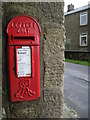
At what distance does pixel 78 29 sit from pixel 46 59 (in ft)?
61.9

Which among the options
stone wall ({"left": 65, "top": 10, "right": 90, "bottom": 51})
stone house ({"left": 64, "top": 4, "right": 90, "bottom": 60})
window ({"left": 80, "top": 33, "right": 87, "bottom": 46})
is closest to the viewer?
stone house ({"left": 64, "top": 4, "right": 90, "bottom": 60})

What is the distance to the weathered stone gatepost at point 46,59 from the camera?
2.01m

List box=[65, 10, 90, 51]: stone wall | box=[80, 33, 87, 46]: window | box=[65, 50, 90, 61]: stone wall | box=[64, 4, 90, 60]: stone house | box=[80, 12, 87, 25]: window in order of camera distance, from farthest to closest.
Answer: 1. box=[65, 10, 90, 51]: stone wall
2. box=[80, 33, 87, 46]: window
3. box=[80, 12, 87, 25]: window
4. box=[64, 4, 90, 60]: stone house
5. box=[65, 50, 90, 61]: stone wall

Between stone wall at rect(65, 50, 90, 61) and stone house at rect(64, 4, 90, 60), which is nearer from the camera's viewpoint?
stone wall at rect(65, 50, 90, 61)

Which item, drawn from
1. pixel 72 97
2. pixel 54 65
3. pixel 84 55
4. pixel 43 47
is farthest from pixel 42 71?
pixel 84 55

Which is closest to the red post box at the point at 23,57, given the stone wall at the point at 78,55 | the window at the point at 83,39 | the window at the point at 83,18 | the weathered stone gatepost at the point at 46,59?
the weathered stone gatepost at the point at 46,59

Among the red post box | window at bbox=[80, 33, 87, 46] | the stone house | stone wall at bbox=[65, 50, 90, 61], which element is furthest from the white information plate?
window at bbox=[80, 33, 87, 46]

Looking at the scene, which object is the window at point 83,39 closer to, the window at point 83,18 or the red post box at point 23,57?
A: the window at point 83,18

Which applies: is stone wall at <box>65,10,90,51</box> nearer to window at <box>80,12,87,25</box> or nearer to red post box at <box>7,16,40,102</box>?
window at <box>80,12,87,25</box>

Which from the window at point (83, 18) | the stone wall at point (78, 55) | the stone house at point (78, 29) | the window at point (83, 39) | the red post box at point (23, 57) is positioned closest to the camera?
the red post box at point (23, 57)

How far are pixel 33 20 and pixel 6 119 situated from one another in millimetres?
1367

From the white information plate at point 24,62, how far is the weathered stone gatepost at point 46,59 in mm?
195

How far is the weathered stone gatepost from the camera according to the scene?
2.01 m

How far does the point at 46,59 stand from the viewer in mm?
2094
